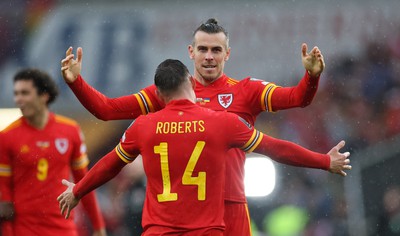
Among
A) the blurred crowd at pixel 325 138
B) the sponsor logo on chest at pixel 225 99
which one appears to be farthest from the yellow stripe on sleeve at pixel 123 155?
the blurred crowd at pixel 325 138

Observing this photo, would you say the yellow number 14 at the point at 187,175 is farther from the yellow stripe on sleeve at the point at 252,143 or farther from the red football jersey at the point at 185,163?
the yellow stripe on sleeve at the point at 252,143

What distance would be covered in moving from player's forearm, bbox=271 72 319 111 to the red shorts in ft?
2.31

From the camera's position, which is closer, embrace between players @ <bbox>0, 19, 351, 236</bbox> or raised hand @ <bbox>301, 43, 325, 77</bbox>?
embrace between players @ <bbox>0, 19, 351, 236</bbox>

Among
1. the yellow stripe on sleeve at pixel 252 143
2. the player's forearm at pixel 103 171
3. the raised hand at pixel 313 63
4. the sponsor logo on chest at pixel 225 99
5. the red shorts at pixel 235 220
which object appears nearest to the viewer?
the yellow stripe on sleeve at pixel 252 143

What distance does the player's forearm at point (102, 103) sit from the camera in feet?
19.2

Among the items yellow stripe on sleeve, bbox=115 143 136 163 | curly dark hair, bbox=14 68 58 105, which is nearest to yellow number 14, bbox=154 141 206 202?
yellow stripe on sleeve, bbox=115 143 136 163

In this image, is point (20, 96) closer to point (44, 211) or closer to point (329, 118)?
point (44, 211)

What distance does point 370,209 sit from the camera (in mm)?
11000

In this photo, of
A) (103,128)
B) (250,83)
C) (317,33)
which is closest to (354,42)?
(317,33)

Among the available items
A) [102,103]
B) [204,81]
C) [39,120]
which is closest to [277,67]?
[39,120]

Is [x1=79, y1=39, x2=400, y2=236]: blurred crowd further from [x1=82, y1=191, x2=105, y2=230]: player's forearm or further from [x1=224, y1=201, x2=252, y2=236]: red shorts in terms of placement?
[x1=224, y1=201, x2=252, y2=236]: red shorts

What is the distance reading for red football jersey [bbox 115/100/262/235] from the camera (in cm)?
497

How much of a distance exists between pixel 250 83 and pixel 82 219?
6.03 metres

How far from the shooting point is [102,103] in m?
5.93
